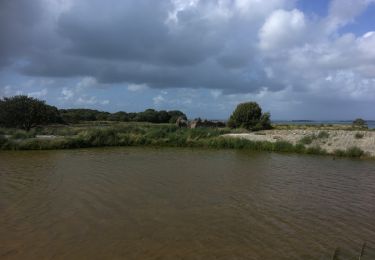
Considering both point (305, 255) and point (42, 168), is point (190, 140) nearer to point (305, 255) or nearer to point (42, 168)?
point (42, 168)

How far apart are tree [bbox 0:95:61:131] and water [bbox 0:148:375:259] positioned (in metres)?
21.5

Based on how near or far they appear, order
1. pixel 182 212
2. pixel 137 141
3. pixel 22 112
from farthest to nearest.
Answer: pixel 22 112, pixel 137 141, pixel 182 212

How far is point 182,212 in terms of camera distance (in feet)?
30.7

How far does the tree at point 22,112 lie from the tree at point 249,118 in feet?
80.4

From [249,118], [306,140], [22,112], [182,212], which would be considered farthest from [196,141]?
[249,118]

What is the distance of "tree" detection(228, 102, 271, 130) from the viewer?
159 ft

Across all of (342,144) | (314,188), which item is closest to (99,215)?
(314,188)

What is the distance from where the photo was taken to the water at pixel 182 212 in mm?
6875

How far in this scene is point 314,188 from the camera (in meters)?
12.8

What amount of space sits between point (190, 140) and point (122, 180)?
16.1m

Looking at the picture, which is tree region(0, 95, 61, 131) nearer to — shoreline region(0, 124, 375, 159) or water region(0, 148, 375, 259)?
shoreline region(0, 124, 375, 159)

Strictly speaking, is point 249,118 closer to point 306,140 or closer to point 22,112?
point 306,140

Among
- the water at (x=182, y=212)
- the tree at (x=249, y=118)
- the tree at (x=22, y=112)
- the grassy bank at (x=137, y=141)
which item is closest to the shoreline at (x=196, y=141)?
the grassy bank at (x=137, y=141)

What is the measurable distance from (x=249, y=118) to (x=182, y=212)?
40760 millimetres
